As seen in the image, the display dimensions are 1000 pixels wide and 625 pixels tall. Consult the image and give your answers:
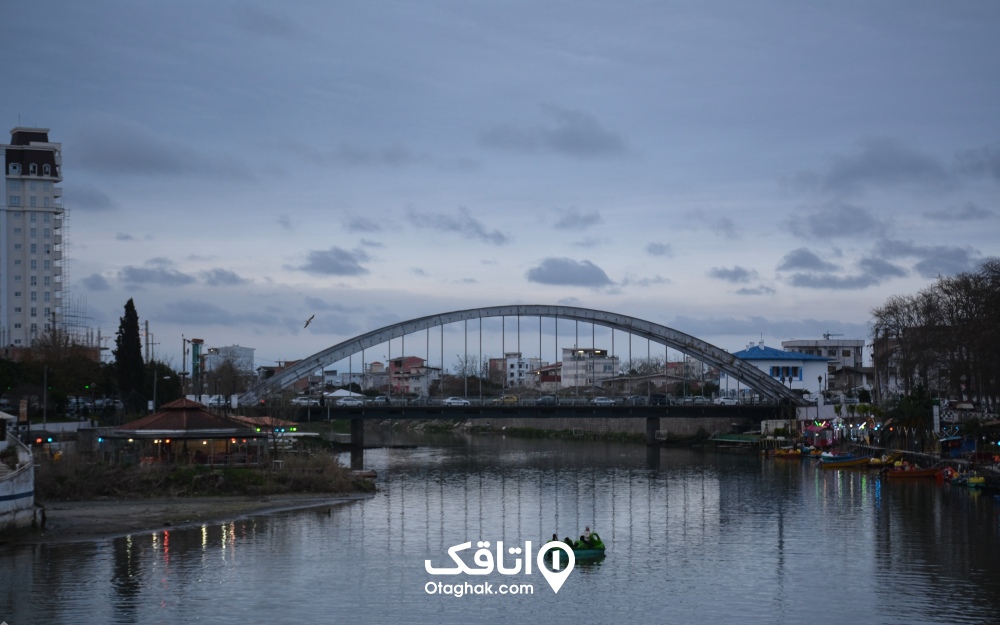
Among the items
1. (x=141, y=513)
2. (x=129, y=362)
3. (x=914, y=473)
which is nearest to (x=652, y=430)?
(x=914, y=473)

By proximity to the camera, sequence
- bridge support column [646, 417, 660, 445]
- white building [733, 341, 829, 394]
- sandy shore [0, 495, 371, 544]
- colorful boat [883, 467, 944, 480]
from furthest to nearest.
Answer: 1. white building [733, 341, 829, 394]
2. bridge support column [646, 417, 660, 445]
3. colorful boat [883, 467, 944, 480]
4. sandy shore [0, 495, 371, 544]

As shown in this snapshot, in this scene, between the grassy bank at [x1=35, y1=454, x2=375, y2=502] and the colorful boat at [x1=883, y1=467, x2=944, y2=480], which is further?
the colorful boat at [x1=883, y1=467, x2=944, y2=480]

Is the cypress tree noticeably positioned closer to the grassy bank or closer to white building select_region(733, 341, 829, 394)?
the grassy bank

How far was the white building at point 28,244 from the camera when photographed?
131625 mm

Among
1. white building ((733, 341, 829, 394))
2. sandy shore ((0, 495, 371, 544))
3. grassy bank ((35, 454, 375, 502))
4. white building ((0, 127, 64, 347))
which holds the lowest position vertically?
sandy shore ((0, 495, 371, 544))

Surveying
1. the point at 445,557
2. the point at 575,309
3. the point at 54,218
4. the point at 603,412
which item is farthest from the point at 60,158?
the point at 445,557

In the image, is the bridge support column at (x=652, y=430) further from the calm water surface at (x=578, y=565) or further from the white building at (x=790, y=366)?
the calm water surface at (x=578, y=565)

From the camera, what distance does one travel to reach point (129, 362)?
3521 inches

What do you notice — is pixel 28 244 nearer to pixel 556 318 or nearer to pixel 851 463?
pixel 556 318

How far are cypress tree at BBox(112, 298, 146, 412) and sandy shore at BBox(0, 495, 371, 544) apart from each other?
1449 inches

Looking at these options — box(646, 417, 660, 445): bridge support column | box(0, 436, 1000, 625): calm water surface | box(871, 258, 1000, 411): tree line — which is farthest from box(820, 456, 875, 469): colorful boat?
box(646, 417, 660, 445): bridge support column

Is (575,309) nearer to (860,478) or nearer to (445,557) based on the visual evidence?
(860,478)

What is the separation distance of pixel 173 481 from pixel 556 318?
58204 millimetres

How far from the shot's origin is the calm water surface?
32719mm
